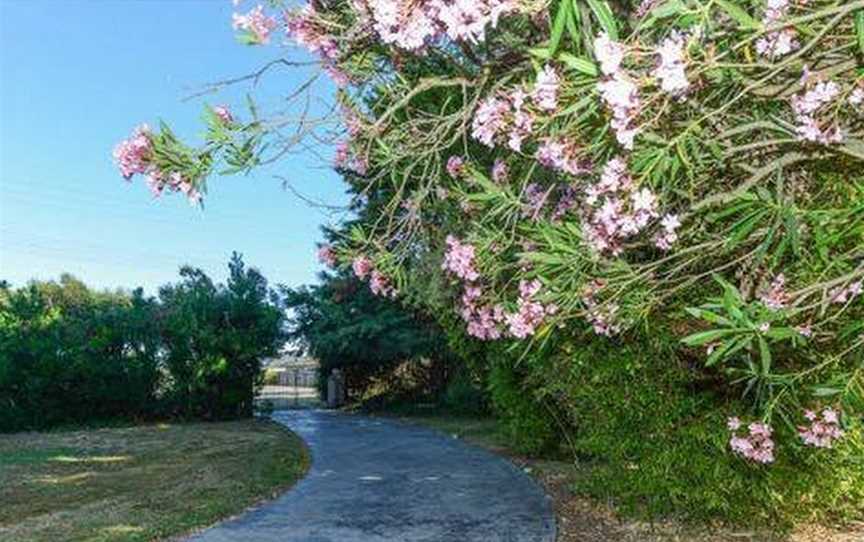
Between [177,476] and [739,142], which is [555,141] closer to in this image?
[739,142]

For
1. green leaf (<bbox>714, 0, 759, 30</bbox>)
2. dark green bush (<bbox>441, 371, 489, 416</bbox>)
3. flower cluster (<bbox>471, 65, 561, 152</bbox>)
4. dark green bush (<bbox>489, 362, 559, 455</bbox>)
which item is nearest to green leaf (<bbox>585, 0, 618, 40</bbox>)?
green leaf (<bbox>714, 0, 759, 30</bbox>)

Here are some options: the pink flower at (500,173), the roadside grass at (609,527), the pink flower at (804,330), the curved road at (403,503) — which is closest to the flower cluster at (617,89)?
the pink flower at (804,330)

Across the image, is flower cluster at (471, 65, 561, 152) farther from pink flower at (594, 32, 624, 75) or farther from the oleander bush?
pink flower at (594, 32, 624, 75)

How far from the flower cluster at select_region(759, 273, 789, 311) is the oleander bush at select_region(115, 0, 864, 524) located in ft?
0.04

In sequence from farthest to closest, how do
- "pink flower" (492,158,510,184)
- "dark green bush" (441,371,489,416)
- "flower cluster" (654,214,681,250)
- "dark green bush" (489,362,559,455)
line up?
1. "dark green bush" (441,371,489,416)
2. "dark green bush" (489,362,559,455)
3. "pink flower" (492,158,510,184)
4. "flower cluster" (654,214,681,250)

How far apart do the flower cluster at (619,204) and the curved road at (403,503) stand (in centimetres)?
420

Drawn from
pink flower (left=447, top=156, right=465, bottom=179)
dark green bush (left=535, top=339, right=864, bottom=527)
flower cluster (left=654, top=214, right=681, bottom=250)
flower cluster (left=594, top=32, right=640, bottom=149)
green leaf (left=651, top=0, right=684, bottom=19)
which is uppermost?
pink flower (left=447, top=156, right=465, bottom=179)

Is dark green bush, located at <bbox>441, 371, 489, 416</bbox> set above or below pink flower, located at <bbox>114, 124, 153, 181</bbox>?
below

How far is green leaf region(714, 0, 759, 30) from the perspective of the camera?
257cm

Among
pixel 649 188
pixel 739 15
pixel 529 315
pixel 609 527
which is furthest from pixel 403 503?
pixel 739 15

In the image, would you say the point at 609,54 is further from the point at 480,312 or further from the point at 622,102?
the point at 480,312

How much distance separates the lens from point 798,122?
306 cm

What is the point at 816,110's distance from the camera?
9.69ft

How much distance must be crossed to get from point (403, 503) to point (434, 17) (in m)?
6.61
